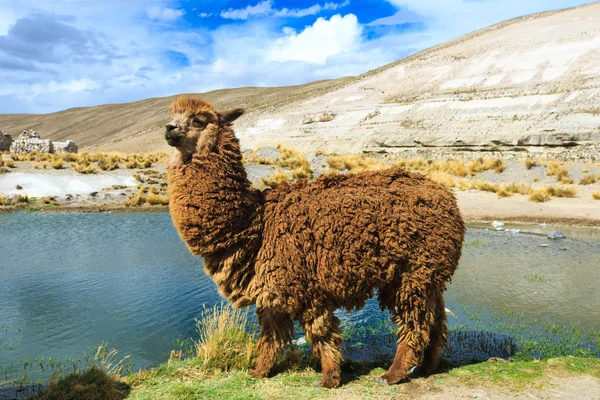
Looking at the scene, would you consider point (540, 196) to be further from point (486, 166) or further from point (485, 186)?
point (486, 166)

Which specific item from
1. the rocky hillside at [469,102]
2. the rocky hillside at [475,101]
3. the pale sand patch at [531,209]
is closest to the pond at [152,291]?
the pale sand patch at [531,209]

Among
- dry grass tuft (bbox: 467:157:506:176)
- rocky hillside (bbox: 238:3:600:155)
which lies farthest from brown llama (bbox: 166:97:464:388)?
rocky hillside (bbox: 238:3:600:155)

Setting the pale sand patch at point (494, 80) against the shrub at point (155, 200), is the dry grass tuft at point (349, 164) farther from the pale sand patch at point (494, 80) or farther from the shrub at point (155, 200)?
the pale sand patch at point (494, 80)

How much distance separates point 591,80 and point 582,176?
14886 mm

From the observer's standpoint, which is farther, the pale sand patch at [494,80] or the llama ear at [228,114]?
the pale sand patch at [494,80]

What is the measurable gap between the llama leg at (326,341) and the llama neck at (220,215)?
2.19 ft

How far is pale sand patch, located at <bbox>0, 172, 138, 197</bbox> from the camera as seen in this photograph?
880 inches

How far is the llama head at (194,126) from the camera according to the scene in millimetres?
5180

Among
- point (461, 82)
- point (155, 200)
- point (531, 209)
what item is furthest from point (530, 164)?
point (461, 82)

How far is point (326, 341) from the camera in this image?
527cm

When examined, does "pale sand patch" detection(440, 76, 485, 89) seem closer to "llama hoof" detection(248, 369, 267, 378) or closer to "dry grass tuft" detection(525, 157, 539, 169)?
"dry grass tuft" detection(525, 157, 539, 169)

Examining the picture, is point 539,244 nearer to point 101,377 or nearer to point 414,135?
point 101,377

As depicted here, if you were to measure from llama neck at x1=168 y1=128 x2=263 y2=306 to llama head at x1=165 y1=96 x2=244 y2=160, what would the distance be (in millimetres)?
82

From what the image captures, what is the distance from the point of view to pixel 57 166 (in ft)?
84.7
